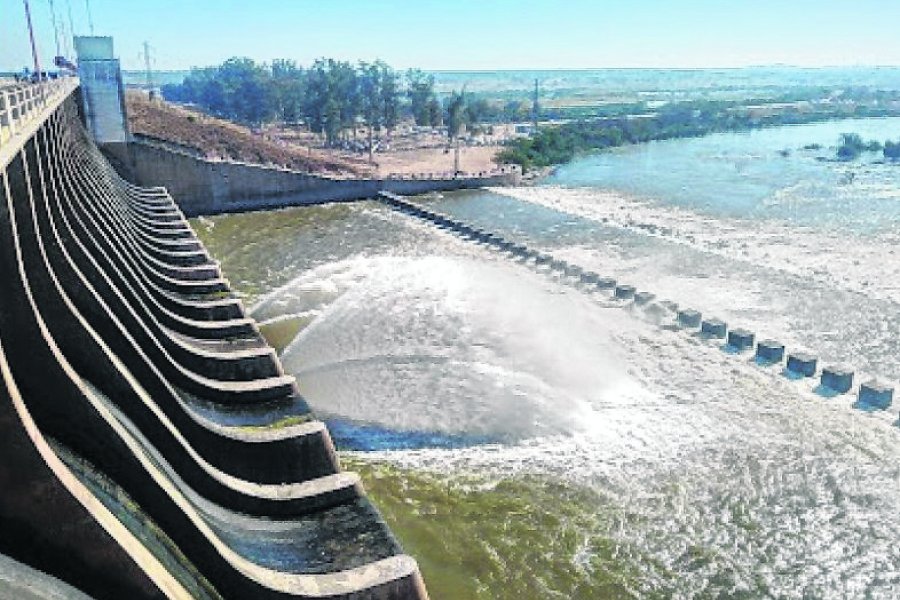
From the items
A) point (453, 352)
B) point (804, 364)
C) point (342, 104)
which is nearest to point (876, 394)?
point (804, 364)

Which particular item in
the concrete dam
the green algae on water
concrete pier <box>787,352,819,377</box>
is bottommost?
the green algae on water

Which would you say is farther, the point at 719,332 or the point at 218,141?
the point at 218,141

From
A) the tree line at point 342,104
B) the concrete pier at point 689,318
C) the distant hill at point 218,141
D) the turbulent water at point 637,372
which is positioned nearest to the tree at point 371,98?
the tree line at point 342,104

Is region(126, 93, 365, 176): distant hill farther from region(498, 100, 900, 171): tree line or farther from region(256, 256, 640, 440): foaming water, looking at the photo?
region(256, 256, 640, 440): foaming water

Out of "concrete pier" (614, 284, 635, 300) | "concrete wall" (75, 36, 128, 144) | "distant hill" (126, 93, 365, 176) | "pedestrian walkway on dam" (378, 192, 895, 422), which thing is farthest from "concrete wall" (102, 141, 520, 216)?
"concrete pier" (614, 284, 635, 300)

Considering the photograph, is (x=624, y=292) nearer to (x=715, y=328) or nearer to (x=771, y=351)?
(x=715, y=328)

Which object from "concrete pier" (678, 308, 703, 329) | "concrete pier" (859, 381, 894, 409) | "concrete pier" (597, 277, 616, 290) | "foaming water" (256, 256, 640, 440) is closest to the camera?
"foaming water" (256, 256, 640, 440)

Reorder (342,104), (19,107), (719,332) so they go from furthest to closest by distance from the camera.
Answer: (342,104)
(719,332)
(19,107)
